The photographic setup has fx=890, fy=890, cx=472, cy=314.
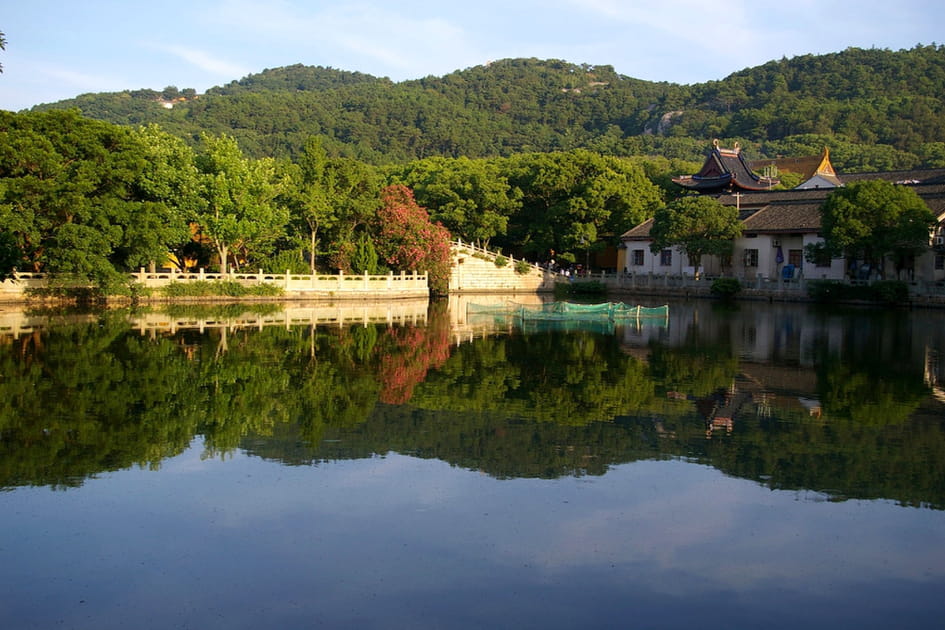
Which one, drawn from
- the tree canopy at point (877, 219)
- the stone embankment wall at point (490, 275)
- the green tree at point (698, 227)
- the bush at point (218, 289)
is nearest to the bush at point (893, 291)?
the tree canopy at point (877, 219)

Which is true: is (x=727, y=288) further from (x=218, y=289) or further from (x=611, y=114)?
(x=611, y=114)

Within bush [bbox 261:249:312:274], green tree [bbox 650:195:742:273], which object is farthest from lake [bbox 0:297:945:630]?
green tree [bbox 650:195:742:273]

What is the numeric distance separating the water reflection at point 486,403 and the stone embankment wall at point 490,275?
87.7 feet

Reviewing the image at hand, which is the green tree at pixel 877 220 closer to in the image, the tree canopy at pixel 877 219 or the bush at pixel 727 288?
the tree canopy at pixel 877 219

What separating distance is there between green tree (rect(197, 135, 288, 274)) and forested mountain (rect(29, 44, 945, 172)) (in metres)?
55.6

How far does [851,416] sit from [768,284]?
32289 millimetres

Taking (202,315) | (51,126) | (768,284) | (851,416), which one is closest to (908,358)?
(851,416)

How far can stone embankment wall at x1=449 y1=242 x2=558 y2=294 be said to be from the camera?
49188mm

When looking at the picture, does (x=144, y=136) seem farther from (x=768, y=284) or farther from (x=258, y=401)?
(x=768, y=284)

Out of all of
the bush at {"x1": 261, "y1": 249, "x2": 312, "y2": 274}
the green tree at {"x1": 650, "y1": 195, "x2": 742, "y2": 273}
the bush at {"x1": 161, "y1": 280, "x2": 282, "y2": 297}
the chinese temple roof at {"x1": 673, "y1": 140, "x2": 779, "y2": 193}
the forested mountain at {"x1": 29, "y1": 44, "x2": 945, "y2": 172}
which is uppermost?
the forested mountain at {"x1": 29, "y1": 44, "x2": 945, "y2": 172}

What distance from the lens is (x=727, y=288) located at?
43.2m

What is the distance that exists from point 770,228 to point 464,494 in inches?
1624

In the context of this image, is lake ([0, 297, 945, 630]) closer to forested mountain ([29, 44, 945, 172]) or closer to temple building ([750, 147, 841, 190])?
temple building ([750, 147, 841, 190])

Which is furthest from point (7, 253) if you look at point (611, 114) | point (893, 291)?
point (611, 114)
